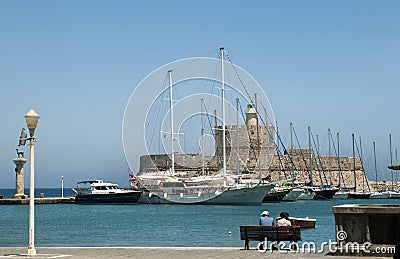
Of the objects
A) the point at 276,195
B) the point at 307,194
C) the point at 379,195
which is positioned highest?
the point at 276,195

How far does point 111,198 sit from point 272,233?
79162 millimetres

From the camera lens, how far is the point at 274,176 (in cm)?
11981

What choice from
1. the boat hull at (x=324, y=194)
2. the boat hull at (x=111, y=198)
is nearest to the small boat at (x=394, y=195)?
the boat hull at (x=324, y=194)

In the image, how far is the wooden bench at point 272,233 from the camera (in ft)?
59.5

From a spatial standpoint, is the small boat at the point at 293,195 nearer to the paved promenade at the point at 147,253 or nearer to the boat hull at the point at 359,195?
the boat hull at the point at 359,195

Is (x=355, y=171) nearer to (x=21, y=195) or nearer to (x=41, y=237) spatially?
(x=21, y=195)

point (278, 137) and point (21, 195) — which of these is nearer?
point (21, 195)

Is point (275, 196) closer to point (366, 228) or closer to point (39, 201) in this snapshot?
point (39, 201)

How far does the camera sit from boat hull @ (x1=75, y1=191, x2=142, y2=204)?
95.1 metres

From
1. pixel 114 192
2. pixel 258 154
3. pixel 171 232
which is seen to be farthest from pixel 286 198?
pixel 171 232

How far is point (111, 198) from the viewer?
315 feet

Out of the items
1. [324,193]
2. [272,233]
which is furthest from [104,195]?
[272,233]

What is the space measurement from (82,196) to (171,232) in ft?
189

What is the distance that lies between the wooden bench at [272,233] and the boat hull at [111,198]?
7720 cm
